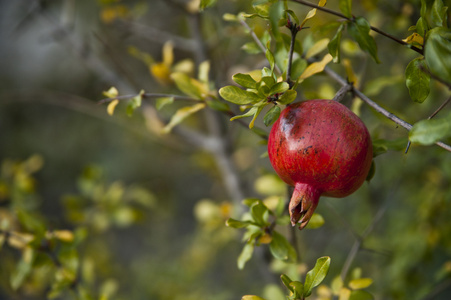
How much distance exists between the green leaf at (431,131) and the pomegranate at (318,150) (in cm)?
7

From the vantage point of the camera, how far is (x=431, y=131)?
15.3 inches

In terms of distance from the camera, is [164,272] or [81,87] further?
[81,87]

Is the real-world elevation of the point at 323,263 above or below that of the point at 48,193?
above

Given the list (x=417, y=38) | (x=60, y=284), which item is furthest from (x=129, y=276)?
(x=417, y=38)

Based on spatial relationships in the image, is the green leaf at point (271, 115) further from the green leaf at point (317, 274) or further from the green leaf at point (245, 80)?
the green leaf at point (317, 274)

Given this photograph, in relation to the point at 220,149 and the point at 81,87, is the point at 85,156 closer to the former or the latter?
the point at 81,87

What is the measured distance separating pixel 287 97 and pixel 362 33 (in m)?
0.14

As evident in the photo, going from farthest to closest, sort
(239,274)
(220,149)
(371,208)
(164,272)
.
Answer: (239,274)
(164,272)
(371,208)
(220,149)

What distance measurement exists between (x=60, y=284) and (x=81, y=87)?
2.38 metres

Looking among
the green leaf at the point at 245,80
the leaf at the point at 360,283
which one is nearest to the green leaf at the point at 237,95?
the green leaf at the point at 245,80

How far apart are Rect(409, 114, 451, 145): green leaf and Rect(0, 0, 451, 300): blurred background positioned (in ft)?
0.54

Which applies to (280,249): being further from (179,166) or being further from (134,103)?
(179,166)

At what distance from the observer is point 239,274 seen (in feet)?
6.46

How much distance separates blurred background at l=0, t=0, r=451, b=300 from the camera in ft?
3.39
